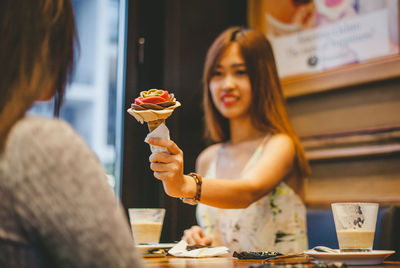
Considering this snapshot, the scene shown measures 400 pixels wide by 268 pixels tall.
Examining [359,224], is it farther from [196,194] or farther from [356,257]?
[196,194]

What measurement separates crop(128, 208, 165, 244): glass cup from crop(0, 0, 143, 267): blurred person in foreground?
77 cm

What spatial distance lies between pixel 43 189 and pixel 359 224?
828mm

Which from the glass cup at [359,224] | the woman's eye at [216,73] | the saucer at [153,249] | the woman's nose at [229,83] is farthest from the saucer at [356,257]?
the woman's eye at [216,73]

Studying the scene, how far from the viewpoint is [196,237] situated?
6.03 feet

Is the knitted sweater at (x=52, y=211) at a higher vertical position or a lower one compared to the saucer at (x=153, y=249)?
higher

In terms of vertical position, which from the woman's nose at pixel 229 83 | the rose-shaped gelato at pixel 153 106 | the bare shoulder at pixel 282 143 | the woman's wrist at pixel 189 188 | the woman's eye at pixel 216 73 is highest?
the woman's eye at pixel 216 73

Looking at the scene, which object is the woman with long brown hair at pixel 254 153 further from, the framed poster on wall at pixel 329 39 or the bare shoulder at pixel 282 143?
the framed poster on wall at pixel 329 39

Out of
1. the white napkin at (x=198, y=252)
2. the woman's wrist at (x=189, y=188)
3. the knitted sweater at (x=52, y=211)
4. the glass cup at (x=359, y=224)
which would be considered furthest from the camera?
the woman's wrist at (x=189, y=188)

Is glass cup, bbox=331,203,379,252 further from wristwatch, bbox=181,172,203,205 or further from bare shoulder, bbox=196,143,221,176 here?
bare shoulder, bbox=196,143,221,176

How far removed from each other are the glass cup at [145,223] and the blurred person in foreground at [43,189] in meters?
0.77

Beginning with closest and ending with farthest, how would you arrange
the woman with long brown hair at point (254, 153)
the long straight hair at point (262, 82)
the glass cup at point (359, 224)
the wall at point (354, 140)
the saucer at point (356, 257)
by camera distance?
the saucer at point (356, 257)
the glass cup at point (359, 224)
the woman with long brown hair at point (254, 153)
the long straight hair at point (262, 82)
the wall at point (354, 140)

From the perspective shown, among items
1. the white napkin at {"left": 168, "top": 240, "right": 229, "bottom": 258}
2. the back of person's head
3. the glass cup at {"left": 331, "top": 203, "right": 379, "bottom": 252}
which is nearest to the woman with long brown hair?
the white napkin at {"left": 168, "top": 240, "right": 229, "bottom": 258}

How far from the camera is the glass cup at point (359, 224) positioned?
45.3 inches

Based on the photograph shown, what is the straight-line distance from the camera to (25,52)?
0.69 meters
